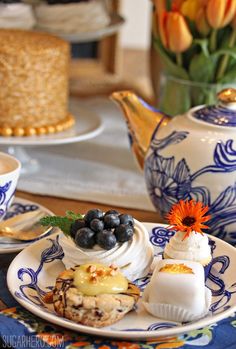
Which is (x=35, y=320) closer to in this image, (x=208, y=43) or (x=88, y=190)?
(x=88, y=190)

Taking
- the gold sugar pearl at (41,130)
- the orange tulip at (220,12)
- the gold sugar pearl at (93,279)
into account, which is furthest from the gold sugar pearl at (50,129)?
the gold sugar pearl at (93,279)

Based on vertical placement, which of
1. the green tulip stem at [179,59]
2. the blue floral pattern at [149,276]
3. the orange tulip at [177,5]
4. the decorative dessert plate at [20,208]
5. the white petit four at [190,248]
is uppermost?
the orange tulip at [177,5]

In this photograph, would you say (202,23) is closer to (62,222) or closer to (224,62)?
(224,62)

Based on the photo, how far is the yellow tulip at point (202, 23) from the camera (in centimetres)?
97

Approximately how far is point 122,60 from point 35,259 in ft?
3.86

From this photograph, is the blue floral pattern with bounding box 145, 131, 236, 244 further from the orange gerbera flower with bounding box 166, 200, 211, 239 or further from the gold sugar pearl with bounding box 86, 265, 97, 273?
the gold sugar pearl with bounding box 86, 265, 97, 273

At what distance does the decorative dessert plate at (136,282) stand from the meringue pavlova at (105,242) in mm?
20

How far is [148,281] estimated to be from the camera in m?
0.70

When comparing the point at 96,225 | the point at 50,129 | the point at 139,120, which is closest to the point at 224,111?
the point at 139,120

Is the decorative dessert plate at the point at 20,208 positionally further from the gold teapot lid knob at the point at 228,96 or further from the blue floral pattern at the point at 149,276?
the gold teapot lid knob at the point at 228,96

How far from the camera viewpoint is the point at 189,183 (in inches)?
32.2

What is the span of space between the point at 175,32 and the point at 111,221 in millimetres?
371

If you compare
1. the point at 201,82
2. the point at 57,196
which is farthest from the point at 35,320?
the point at 201,82

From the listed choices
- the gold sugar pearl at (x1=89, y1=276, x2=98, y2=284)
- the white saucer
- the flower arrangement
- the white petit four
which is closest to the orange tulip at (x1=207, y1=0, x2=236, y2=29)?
the flower arrangement
